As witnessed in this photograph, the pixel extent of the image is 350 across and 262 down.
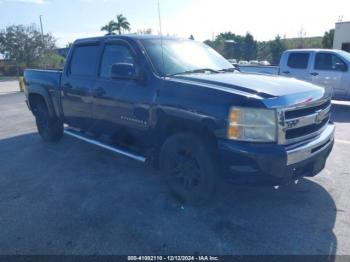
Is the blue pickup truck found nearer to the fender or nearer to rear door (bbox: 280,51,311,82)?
the fender

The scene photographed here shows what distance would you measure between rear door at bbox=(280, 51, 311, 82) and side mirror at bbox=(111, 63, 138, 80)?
7543 mm

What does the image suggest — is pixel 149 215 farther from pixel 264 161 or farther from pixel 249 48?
pixel 249 48

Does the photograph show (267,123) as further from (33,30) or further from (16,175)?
(33,30)

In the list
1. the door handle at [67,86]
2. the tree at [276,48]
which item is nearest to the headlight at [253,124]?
the door handle at [67,86]

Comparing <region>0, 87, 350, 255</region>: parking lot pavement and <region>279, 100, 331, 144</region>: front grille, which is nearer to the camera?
<region>0, 87, 350, 255</region>: parking lot pavement

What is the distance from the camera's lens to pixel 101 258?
8.75ft

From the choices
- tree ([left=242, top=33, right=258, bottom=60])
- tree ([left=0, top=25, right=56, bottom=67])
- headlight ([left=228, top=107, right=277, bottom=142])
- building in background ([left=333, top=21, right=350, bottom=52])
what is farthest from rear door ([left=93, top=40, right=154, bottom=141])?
tree ([left=242, top=33, right=258, bottom=60])

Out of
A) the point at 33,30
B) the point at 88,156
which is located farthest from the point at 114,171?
the point at 33,30

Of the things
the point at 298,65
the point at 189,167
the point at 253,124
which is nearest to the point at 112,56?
the point at 189,167

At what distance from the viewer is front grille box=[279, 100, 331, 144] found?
9.62 feet

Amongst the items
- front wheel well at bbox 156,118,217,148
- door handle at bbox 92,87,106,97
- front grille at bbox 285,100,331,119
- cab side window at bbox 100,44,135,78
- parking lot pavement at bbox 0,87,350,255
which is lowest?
parking lot pavement at bbox 0,87,350,255

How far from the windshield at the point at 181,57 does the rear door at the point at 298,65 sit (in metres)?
6.19

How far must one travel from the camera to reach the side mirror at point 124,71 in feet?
12.0

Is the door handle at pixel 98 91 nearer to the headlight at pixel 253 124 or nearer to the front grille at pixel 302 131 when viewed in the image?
the headlight at pixel 253 124
